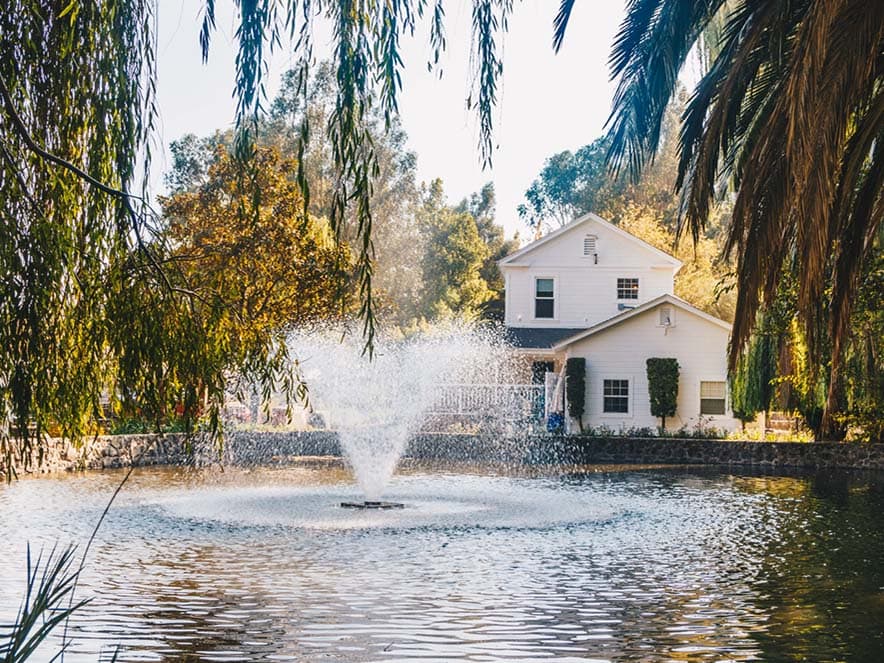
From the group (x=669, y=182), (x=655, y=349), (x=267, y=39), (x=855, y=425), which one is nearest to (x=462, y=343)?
(x=655, y=349)

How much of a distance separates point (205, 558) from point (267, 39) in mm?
8395

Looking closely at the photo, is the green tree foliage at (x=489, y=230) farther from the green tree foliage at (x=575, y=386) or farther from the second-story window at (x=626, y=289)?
the green tree foliage at (x=575, y=386)

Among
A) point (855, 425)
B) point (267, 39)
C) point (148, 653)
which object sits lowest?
point (148, 653)

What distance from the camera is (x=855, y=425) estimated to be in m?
26.9

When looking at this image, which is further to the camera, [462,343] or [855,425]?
[462,343]

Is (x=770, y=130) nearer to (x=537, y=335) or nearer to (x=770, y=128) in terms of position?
(x=770, y=128)

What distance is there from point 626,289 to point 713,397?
226 inches

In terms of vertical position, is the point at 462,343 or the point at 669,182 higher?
the point at 669,182

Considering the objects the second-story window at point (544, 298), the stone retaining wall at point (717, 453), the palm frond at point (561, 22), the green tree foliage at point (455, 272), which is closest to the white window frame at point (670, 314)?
the second-story window at point (544, 298)

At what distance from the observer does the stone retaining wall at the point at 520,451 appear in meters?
26.2

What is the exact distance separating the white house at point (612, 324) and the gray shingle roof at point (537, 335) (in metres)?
0.03

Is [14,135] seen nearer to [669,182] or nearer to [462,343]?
[462,343]

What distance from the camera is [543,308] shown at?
36969mm

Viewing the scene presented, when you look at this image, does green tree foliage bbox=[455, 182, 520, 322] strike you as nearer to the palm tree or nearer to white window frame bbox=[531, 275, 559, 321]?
white window frame bbox=[531, 275, 559, 321]
